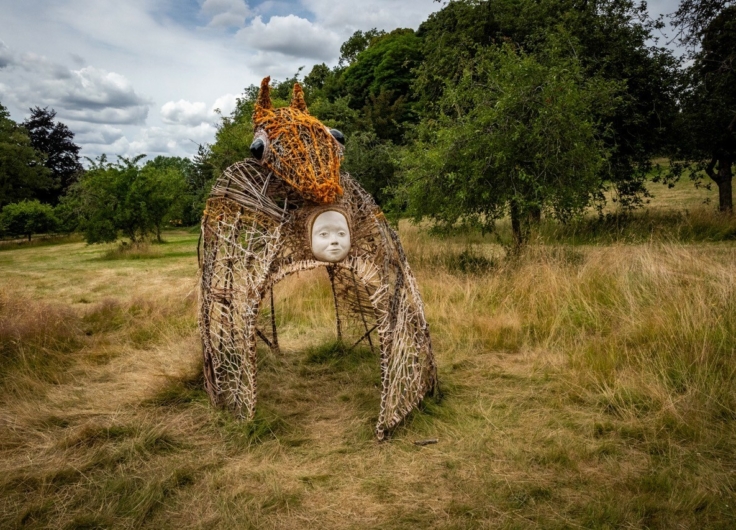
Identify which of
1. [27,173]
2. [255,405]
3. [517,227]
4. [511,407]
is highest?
[27,173]

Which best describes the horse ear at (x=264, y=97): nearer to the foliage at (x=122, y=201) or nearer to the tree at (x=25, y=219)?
the foliage at (x=122, y=201)

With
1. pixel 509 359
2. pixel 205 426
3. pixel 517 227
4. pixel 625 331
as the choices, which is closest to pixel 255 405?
pixel 205 426

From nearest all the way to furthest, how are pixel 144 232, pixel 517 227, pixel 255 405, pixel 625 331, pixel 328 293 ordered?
pixel 255 405, pixel 625 331, pixel 328 293, pixel 517 227, pixel 144 232

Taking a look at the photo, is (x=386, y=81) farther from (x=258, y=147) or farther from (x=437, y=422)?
(x=437, y=422)

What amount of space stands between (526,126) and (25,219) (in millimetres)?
20406

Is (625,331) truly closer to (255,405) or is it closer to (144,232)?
(255,405)

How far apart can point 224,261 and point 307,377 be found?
68.0 inches

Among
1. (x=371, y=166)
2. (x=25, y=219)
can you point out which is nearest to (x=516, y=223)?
(x=371, y=166)

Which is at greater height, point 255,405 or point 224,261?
point 224,261

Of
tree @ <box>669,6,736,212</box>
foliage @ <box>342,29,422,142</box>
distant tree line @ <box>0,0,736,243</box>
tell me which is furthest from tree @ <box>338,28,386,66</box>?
tree @ <box>669,6,736,212</box>

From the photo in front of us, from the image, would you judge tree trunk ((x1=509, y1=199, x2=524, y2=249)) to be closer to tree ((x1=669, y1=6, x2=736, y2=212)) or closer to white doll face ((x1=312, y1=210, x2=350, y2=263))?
white doll face ((x1=312, y1=210, x2=350, y2=263))

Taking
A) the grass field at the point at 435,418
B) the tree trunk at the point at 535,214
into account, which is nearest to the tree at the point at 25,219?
the grass field at the point at 435,418

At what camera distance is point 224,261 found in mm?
3654

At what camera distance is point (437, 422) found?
3.66 m
